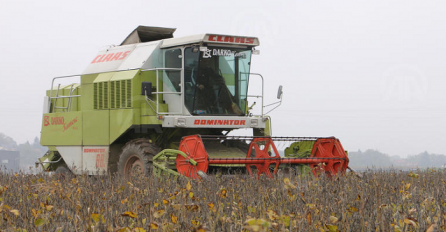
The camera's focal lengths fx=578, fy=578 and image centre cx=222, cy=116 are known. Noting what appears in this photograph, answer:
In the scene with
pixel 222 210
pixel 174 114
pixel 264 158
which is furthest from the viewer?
pixel 174 114

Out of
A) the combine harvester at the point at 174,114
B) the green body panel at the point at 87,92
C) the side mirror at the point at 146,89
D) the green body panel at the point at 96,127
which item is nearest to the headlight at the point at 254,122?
the combine harvester at the point at 174,114

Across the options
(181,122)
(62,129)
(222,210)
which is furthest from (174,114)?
(222,210)

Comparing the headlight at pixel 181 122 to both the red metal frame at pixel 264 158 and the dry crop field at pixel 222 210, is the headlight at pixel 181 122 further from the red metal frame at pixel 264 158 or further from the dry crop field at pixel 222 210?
the dry crop field at pixel 222 210

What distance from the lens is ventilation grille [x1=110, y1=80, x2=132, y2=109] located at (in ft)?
36.4

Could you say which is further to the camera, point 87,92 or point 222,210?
point 87,92

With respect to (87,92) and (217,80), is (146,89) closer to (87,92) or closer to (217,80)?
(217,80)

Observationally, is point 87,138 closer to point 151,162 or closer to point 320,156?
point 151,162

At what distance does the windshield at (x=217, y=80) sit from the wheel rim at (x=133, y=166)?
4.50 ft

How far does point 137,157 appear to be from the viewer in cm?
1085

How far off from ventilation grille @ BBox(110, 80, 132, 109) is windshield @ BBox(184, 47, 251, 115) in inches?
47.2

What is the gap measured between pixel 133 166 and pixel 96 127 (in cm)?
152

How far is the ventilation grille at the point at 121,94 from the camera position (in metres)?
11.1

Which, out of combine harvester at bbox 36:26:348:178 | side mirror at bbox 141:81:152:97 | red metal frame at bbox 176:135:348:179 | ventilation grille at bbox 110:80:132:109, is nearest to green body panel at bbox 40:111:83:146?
combine harvester at bbox 36:26:348:178

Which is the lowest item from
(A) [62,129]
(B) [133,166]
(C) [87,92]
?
(B) [133,166]
